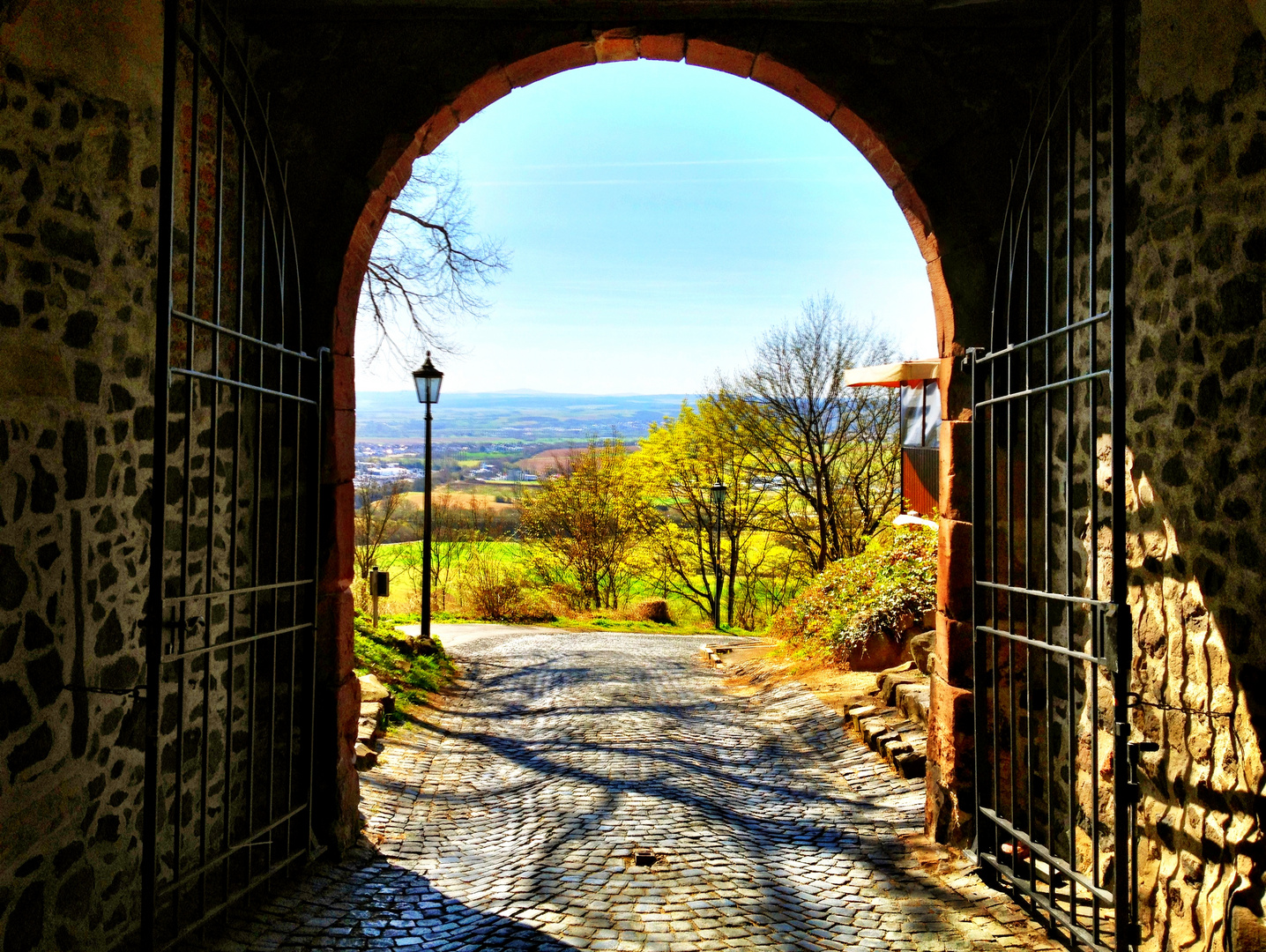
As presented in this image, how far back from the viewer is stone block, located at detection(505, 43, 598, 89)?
15.9ft

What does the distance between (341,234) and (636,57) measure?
1.88 metres

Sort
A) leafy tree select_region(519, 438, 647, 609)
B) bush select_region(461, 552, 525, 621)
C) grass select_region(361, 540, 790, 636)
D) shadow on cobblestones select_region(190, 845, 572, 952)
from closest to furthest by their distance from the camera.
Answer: shadow on cobblestones select_region(190, 845, 572, 952) → grass select_region(361, 540, 790, 636) → bush select_region(461, 552, 525, 621) → leafy tree select_region(519, 438, 647, 609)

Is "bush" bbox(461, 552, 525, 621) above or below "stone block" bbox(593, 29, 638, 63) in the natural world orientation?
below

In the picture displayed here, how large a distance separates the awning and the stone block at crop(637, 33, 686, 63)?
766 centimetres

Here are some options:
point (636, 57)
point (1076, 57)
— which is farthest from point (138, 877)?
point (1076, 57)

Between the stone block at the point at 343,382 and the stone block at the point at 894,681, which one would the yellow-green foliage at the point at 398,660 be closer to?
the stone block at the point at 343,382

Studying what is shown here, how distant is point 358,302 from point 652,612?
1547cm

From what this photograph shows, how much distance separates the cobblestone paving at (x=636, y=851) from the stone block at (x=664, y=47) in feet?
13.9

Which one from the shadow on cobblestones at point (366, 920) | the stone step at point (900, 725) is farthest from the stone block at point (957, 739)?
the shadow on cobblestones at point (366, 920)

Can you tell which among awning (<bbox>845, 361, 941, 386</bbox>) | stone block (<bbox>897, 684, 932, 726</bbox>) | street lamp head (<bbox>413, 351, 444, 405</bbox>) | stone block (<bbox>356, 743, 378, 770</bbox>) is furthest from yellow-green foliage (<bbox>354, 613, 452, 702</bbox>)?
awning (<bbox>845, 361, 941, 386</bbox>)

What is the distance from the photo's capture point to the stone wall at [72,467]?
298 cm

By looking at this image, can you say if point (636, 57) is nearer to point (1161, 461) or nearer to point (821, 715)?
Answer: point (1161, 461)

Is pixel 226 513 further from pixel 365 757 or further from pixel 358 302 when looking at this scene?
pixel 365 757

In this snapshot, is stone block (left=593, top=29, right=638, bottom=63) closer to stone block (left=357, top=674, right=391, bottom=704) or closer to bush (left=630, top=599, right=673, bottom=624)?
stone block (left=357, top=674, right=391, bottom=704)
